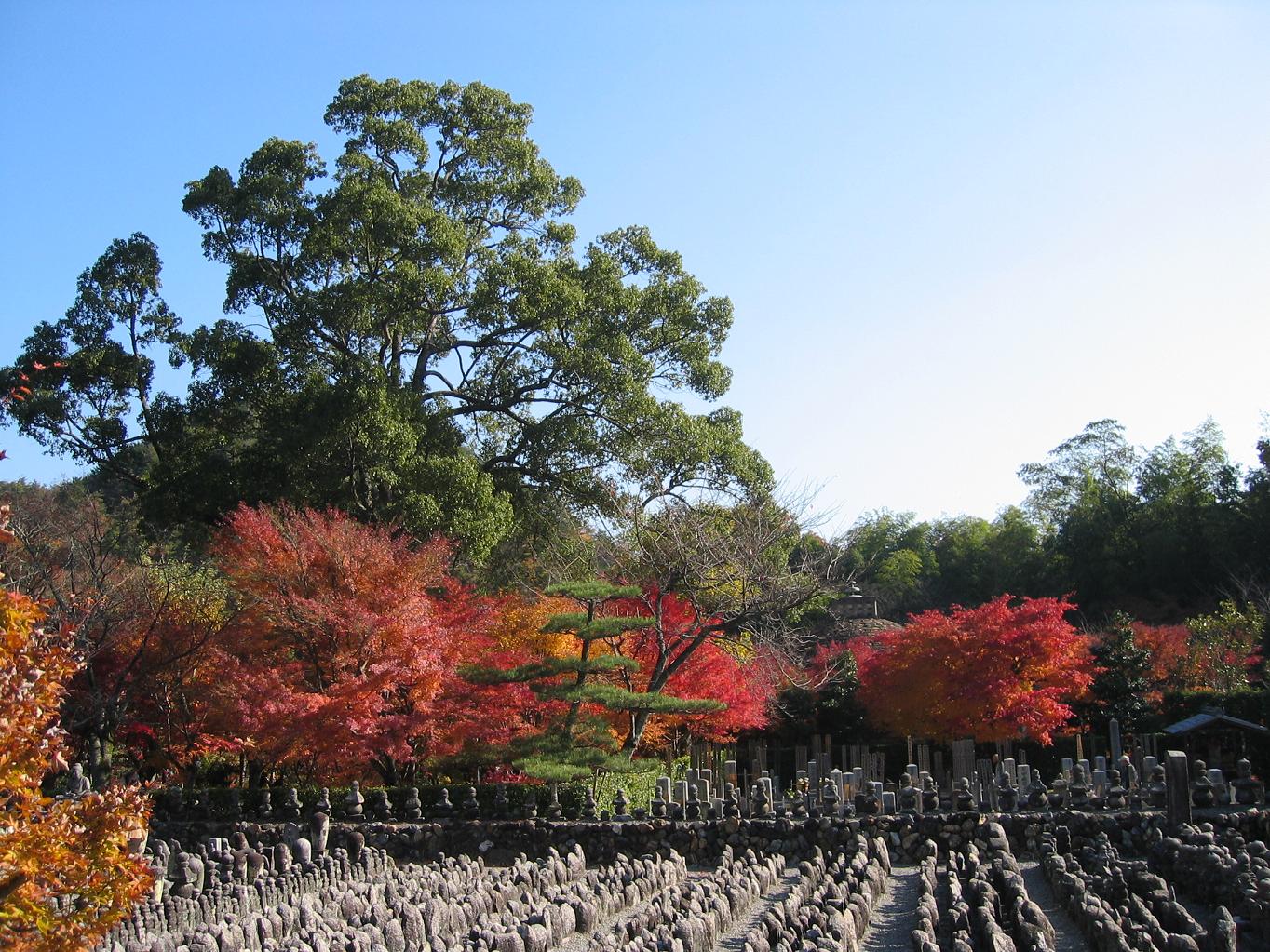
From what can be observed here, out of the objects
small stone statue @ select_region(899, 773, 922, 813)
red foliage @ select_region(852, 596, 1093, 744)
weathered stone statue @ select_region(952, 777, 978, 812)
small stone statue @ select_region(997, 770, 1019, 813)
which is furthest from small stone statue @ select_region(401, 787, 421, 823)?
red foliage @ select_region(852, 596, 1093, 744)

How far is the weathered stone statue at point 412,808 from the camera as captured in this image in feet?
60.3

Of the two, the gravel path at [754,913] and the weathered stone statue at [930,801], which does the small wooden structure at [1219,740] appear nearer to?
the weathered stone statue at [930,801]

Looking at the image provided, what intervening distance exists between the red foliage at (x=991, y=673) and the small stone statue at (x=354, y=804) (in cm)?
1257

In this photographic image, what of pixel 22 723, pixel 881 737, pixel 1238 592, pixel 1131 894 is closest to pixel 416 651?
pixel 1131 894

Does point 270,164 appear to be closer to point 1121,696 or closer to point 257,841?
point 257,841

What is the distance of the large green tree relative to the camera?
23141mm

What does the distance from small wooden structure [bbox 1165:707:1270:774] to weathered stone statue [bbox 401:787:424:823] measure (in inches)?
532

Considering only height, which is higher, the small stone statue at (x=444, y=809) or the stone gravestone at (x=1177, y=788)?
the stone gravestone at (x=1177, y=788)

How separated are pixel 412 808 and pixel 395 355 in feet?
35.3

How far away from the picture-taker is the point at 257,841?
17938mm

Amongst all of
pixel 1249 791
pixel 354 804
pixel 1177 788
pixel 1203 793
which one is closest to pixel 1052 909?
pixel 1177 788

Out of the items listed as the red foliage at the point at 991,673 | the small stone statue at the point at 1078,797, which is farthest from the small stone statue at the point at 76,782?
the red foliage at the point at 991,673

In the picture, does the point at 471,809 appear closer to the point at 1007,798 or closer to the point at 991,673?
the point at 1007,798

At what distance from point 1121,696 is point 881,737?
620cm
